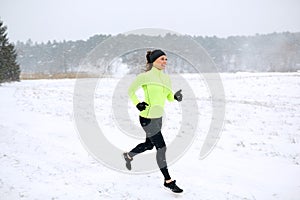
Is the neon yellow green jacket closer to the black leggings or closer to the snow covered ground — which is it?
the black leggings

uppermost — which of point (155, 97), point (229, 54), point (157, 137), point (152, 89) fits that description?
point (229, 54)

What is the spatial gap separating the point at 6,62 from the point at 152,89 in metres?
37.7

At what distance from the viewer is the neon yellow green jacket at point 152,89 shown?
477cm

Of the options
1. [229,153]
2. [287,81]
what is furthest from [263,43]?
[229,153]

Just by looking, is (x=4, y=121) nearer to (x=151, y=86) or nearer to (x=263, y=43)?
(x=151, y=86)

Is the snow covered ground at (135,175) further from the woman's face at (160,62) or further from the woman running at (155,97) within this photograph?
the woman's face at (160,62)

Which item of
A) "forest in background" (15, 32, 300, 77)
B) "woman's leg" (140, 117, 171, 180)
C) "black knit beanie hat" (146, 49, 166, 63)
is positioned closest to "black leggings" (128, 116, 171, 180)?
"woman's leg" (140, 117, 171, 180)

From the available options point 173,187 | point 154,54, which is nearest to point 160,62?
point 154,54

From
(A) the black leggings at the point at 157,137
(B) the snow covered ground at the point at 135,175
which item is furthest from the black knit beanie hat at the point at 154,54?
(B) the snow covered ground at the point at 135,175

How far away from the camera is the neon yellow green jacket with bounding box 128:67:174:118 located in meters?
4.77

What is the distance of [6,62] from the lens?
36.8 meters

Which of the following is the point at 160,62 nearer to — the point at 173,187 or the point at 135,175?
the point at 173,187

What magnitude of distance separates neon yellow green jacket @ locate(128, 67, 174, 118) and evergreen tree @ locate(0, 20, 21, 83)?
117 ft

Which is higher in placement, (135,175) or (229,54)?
(229,54)
